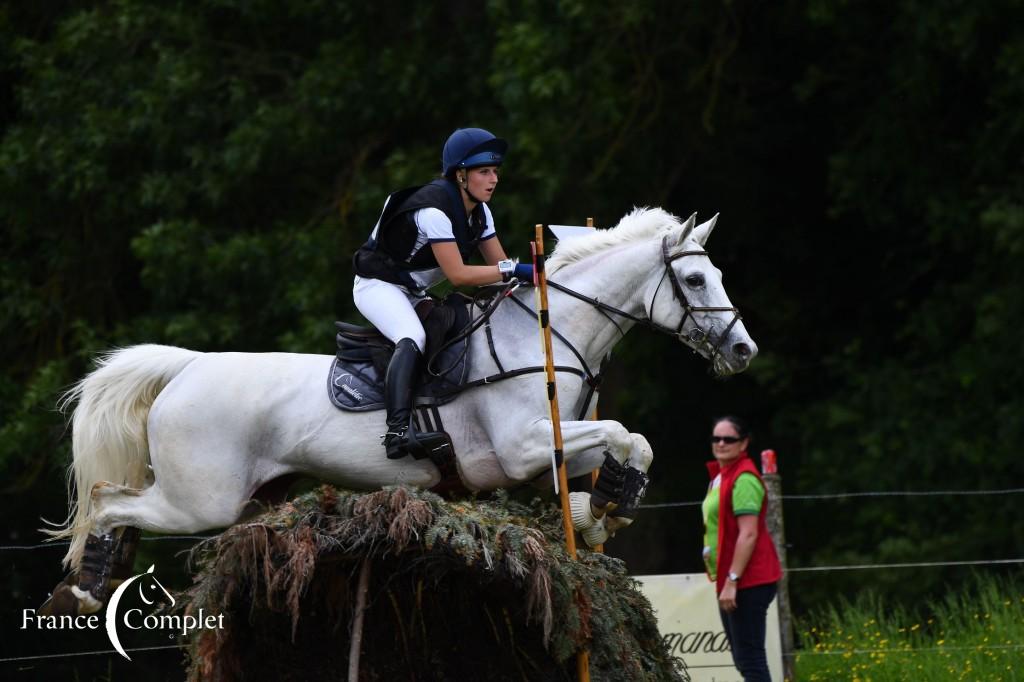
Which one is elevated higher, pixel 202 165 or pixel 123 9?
pixel 123 9

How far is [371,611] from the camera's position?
5.63m

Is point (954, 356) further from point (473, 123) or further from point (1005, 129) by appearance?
point (473, 123)

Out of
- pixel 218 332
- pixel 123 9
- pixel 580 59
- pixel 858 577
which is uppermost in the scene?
pixel 123 9

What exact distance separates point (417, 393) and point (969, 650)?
136 inches

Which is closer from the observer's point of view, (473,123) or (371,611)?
(371,611)

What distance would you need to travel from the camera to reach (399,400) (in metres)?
6.13

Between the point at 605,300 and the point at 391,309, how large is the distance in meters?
0.95

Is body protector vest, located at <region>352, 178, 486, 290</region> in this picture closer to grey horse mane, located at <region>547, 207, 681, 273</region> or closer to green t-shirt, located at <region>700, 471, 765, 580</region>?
grey horse mane, located at <region>547, 207, 681, 273</region>

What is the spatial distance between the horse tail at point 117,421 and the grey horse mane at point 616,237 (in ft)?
5.84

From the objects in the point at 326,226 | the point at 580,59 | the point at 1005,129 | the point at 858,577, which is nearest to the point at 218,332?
the point at 326,226

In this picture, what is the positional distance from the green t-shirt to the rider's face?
71.7 inches

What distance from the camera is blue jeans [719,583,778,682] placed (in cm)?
678

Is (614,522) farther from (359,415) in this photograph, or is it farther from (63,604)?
(63,604)

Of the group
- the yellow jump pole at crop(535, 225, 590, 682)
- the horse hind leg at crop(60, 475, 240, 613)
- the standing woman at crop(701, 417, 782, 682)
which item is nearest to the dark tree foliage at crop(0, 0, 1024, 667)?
the standing woman at crop(701, 417, 782, 682)
